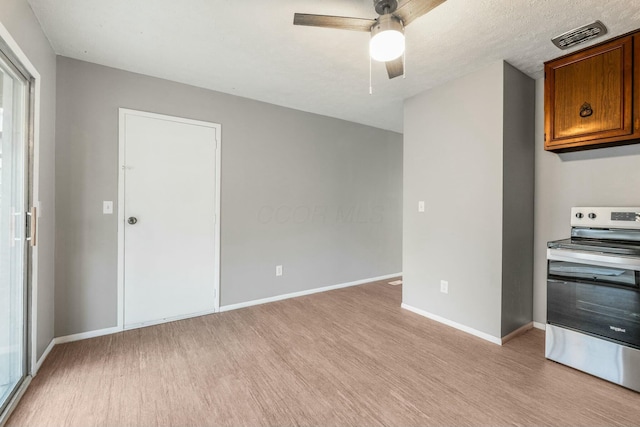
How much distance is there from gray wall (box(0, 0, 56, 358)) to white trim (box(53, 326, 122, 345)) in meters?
0.10

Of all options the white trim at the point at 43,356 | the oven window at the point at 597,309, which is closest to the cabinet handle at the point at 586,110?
the oven window at the point at 597,309

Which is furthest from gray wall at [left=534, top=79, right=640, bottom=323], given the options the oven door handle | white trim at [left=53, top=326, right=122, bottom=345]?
white trim at [left=53, top=326, right=122, bottom=345]

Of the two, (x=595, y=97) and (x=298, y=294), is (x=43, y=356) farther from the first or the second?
(x=595, y=97)

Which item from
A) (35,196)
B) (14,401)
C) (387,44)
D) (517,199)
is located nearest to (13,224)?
(35,196)

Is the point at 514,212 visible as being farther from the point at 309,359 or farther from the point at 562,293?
the point at 309,359

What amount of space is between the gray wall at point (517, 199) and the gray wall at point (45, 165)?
349 centimetres

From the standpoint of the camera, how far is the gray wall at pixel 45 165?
1840 mm

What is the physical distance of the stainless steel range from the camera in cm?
186

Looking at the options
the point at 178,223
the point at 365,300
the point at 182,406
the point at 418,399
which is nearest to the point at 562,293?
the point at 418,399

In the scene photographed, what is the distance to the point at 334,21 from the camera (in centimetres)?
156

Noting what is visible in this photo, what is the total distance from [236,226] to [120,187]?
3.76ft

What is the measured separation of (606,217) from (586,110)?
855mm

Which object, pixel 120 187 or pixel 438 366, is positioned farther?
pixel 120 187

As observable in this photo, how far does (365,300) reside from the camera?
3562 millimetres
